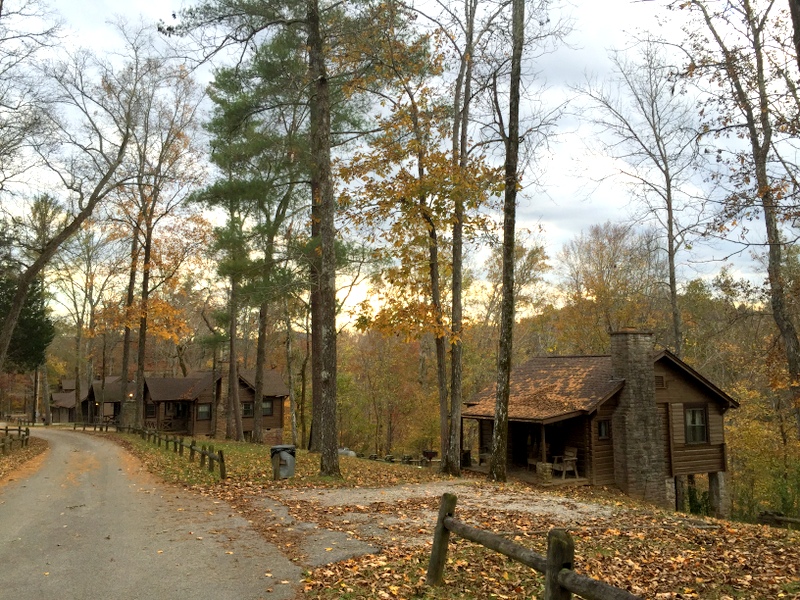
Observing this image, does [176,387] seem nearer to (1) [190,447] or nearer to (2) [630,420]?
(1) [190,447]

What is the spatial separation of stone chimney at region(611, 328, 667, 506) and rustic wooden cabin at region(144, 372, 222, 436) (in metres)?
29.9

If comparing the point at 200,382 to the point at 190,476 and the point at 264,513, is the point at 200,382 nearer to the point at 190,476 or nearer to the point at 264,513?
the point at 190,476

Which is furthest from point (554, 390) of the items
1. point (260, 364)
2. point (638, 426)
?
point (260, 364)

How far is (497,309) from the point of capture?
129 feet

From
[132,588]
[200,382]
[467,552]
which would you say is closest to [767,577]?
[467,552]

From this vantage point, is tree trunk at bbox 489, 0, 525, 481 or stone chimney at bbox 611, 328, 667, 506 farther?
stone chimney at bbox 611, 328, 667, 506

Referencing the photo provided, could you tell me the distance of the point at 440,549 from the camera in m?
6.30

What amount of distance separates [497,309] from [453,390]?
21.7 meters

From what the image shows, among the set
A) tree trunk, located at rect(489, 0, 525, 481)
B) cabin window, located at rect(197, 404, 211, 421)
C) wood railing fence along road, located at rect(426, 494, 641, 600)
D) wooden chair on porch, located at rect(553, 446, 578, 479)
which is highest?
tree trunk, located at rect(489, 0, 525, 481)

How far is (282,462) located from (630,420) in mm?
14731

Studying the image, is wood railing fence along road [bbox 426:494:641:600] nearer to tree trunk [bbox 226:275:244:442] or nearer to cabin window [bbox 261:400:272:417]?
tree trunk [bbox 226:275:244:442]

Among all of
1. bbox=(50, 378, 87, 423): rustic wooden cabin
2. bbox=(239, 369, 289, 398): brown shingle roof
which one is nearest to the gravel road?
bbox=(239, 369, 289, 398): brown shingle roof

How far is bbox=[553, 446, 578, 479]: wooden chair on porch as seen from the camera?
2261 centimetres

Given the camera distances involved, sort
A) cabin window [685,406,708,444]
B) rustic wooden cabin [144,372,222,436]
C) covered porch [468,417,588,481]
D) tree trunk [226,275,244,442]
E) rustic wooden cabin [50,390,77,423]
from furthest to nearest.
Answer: rustic wooden cabin [50,390,77,423] → rustic wooden cabin [144,372,222,436] → tree trunk [226,275,244,442] → cabin window [685,406,708,444] → covered porch [468,417,588,481]
